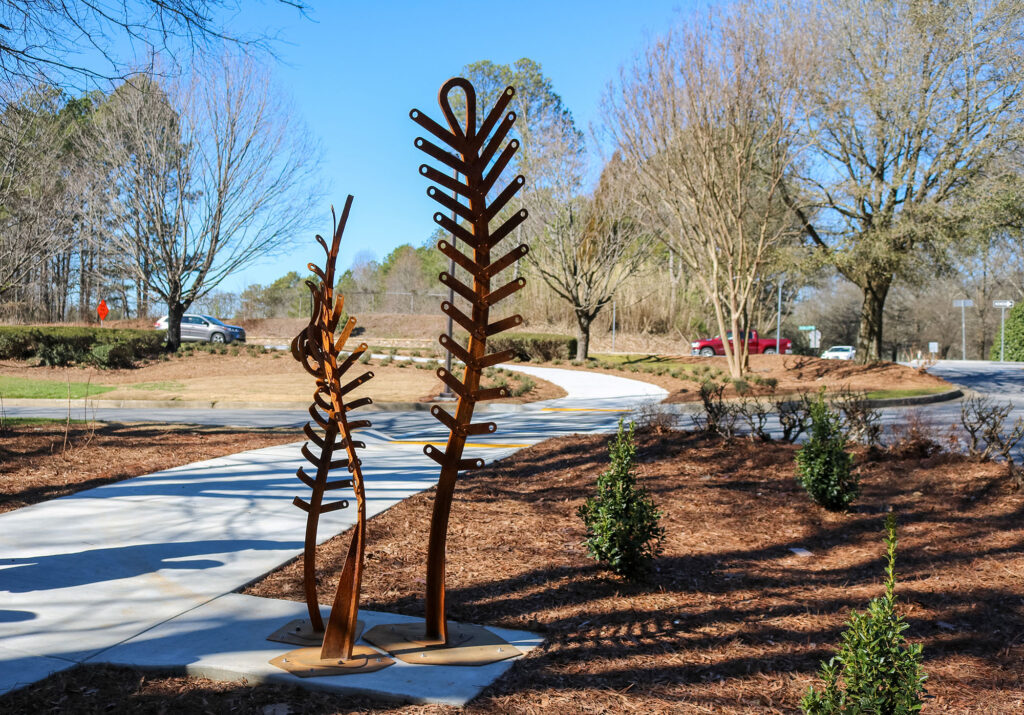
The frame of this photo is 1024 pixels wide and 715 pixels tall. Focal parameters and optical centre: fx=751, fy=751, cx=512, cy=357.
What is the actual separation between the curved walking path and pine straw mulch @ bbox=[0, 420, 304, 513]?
296 millimetres

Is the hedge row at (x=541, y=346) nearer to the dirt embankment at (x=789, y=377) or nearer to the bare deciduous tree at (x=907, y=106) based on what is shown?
the dirt embankment at (x=789, y=377)

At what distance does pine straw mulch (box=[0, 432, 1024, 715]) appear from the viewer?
311 cm

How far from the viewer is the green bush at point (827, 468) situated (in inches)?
236

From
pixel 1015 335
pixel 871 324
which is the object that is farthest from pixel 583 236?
pixel 1015 335

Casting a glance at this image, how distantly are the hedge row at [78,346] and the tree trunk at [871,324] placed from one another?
23663 mm

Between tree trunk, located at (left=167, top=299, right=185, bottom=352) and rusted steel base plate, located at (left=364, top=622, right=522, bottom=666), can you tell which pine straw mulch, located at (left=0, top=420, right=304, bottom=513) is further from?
tree trunk, located at (left=167, top=299, right=185, bottom=352)

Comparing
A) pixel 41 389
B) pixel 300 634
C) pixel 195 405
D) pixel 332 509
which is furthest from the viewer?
pixel 41 389

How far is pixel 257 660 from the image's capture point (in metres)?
3.31

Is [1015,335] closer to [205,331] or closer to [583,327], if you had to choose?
[583,327]

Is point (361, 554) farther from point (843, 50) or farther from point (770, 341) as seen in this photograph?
point (770, 341)

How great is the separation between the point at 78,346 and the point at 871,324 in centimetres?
2648

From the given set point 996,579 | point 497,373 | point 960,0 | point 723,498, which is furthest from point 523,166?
point 996,579

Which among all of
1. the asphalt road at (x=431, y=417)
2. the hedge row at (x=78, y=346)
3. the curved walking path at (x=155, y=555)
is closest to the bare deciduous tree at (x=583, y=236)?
the asphalt road at (x=431, y=417)

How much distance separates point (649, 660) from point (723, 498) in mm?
3218
